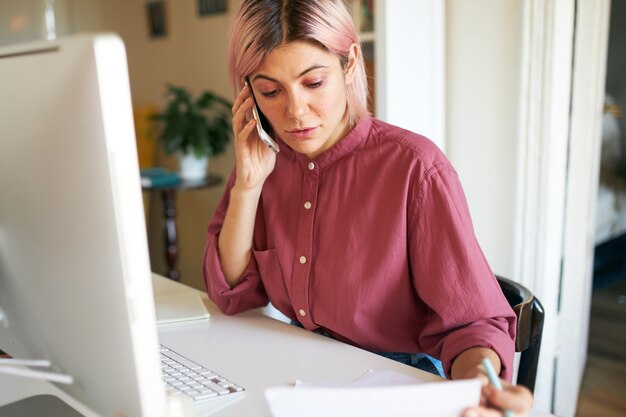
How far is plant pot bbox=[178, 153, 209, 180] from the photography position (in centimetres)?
287

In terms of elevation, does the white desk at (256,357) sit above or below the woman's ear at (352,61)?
below

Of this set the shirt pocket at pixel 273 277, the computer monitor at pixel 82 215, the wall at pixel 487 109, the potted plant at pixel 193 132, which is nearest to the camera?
the computer monitor at pixel 82 215

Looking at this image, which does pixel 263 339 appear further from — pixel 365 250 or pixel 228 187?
pixel 228 187

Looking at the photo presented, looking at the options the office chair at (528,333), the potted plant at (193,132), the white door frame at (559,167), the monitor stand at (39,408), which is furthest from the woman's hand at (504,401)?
the potted plant at (193,132)

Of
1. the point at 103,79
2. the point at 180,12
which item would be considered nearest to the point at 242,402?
the point at 103,79

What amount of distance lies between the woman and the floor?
141cm

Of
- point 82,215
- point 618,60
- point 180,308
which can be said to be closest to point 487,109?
point 180,308

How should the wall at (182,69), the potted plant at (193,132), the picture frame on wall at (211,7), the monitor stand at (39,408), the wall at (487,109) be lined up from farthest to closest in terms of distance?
the wall at (182,69)
the picture frame on wall at (211,7)
the potted plant at (193,132)
the wall at (487,109)
the monitor stand at (39,408)

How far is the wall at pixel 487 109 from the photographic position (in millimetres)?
1937

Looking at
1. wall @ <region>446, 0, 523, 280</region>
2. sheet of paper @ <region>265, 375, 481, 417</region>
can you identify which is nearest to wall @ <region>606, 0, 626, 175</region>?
wall @ <region>446, 0, 523, 280</region>

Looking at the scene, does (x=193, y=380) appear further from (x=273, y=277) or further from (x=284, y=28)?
(x=284, y=28)

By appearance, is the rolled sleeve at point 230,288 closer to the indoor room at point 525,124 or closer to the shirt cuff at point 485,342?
the indoor room at point 525,124

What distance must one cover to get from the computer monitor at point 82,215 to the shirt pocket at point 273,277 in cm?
54

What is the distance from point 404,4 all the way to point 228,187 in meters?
0.94
